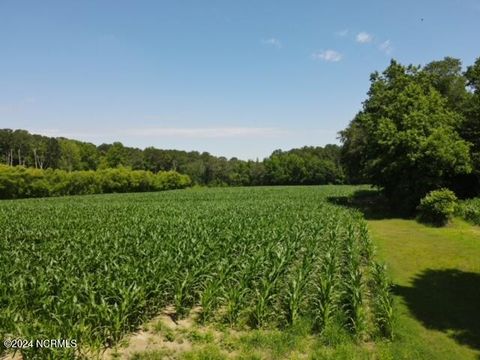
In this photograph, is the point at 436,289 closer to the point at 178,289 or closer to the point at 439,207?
the point at 178,289

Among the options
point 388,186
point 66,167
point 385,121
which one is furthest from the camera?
point 66,167

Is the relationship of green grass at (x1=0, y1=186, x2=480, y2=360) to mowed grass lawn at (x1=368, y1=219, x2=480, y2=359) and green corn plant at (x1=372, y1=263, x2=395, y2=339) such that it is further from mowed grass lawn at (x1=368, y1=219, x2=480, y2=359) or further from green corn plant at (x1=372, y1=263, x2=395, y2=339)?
green corn plant at (x1=372, y1=263, x2=395, y2=339)

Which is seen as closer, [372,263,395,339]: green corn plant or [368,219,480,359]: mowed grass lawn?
[368,219,480,359]: mowed grass lawn

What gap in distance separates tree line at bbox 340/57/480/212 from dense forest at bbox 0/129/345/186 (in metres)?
77.8

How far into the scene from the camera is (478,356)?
24.8ft

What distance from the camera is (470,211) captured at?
80.3 feet

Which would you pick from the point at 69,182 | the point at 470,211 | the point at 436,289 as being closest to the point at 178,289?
the point at 436,289

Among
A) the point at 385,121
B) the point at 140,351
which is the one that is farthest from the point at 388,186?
the point at 140,351

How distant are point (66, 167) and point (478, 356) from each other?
115608 mm

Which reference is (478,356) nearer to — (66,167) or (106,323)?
(106,323)

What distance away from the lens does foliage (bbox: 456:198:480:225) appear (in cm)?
2379

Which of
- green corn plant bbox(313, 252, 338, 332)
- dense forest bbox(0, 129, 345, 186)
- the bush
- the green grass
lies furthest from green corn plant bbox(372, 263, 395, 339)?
dense forest bbox(0, 129, 345, 186)

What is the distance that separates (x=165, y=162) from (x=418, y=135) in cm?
10260

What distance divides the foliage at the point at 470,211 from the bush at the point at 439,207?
0.67 meters
